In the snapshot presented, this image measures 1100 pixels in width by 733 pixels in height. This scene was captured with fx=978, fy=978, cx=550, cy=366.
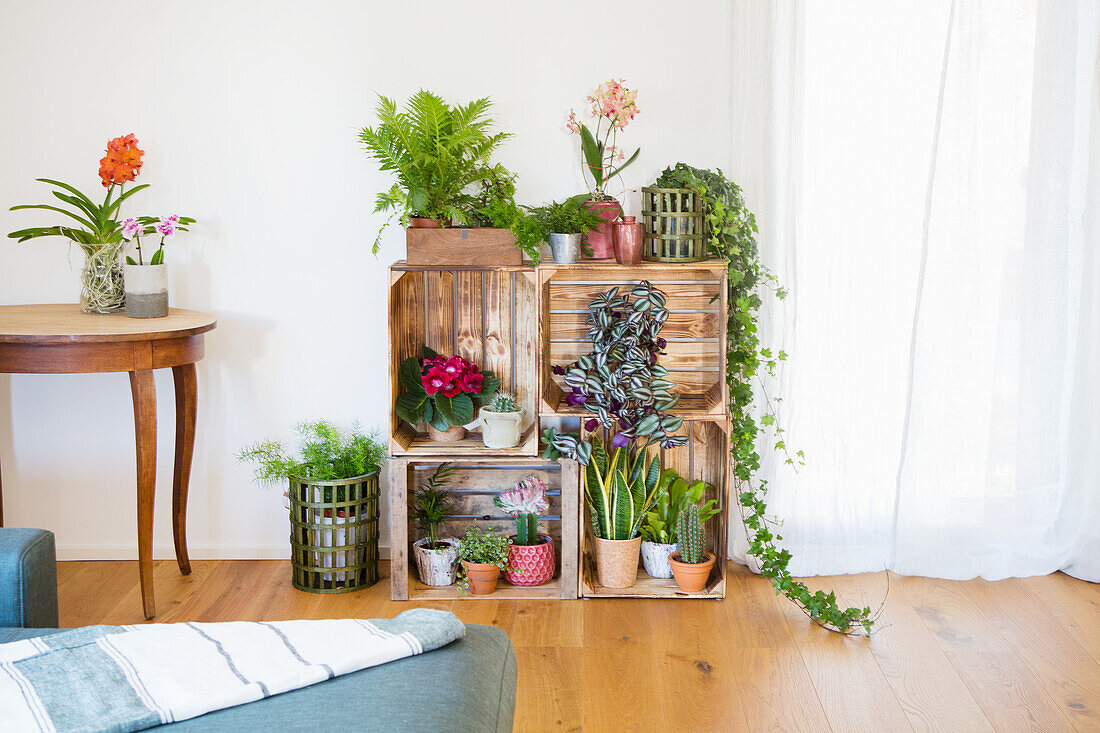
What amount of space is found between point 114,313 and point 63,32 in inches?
35.2

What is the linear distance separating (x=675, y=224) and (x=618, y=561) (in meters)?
0.96

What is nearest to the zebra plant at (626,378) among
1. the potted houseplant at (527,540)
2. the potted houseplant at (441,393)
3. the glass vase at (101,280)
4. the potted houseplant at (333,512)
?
the potted houseplant at (527,540)

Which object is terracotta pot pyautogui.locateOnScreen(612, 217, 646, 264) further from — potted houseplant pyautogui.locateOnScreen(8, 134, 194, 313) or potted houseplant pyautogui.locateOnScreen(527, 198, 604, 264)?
potted houseplant pyautogui.locateOnScreen(8, 134, 194, 313)

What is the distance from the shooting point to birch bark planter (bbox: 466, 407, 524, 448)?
2746 mm

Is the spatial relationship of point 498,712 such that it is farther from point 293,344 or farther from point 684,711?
point 293,344

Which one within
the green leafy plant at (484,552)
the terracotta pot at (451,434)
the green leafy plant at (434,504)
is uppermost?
the terracotta pot at (451,434)

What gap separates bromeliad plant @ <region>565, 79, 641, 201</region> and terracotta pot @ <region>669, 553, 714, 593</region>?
1.06 metres

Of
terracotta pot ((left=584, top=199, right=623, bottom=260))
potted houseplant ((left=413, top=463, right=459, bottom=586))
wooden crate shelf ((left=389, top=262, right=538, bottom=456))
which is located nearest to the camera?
terracotta pot ((left=584, top=199, right=623, bottom=260))

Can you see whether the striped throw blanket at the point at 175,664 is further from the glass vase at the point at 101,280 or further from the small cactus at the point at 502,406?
the glass vase at the point at 101,280

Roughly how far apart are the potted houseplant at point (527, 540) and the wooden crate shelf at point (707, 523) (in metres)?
0.11

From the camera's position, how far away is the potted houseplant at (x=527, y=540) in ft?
9.18

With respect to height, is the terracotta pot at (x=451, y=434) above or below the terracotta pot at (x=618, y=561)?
above

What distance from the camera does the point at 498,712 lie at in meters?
1.34

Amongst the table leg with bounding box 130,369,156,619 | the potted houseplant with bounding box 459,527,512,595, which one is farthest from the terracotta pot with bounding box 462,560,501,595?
the table leg with bounding box 130,369,156,619
